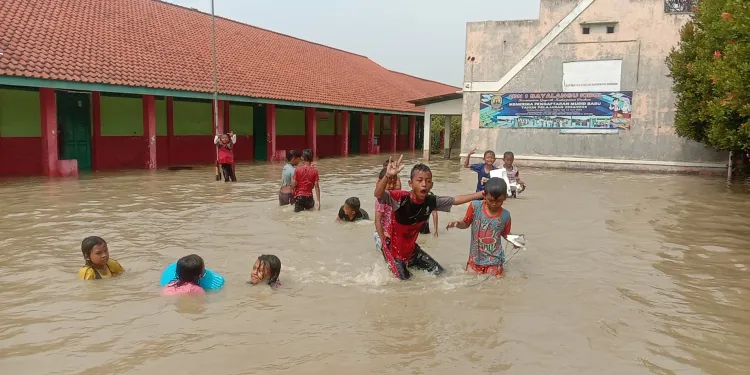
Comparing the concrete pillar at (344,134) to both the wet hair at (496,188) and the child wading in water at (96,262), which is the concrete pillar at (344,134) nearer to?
the child wading in water at (96,262)

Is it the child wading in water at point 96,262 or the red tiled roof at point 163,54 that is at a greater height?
the red tiled roof at point 163,54

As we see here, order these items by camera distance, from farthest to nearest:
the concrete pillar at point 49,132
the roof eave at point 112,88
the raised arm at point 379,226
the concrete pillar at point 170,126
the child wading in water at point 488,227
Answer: the concrete pillar at point 170,126 < the concrete pillar at point 49,132 < the roof eave at point 112,88 < the raised arm at point 379,226 < the child wading in water at point 488,227

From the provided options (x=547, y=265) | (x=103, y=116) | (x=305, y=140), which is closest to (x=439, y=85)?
(x=305, y=140)

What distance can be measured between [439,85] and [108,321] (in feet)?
156

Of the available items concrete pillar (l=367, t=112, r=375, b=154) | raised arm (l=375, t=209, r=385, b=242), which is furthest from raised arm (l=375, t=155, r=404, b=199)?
concrete pillar (l=367, t=112, r=375, b=154)

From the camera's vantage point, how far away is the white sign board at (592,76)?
21703mm

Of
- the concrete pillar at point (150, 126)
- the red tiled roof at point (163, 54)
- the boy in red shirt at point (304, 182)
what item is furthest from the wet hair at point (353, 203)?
the concrete pillar at point (150, 126)

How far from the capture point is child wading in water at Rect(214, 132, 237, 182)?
14498mm

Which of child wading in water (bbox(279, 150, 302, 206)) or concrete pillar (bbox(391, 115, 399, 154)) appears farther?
concrete pillar (bbox(391, 115, 399, 154))

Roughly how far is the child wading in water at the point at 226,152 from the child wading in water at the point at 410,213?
9.41 meters

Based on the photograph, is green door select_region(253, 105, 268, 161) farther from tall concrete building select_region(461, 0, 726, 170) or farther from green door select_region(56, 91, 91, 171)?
tall concrete building select_region(461, 0, 726, 170)

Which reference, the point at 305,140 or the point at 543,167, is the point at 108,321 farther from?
the point at 305,140

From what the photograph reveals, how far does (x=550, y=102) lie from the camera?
22703 mm

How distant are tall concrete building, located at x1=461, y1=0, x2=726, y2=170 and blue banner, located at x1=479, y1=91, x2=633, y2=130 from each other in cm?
4
